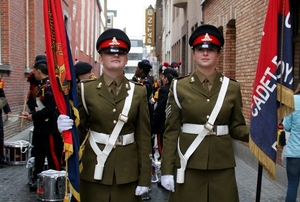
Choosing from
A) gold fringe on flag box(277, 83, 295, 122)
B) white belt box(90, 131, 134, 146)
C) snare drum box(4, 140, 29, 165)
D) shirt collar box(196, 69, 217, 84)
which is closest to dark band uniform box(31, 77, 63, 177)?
snare drum box(4, 140, 29, 165)

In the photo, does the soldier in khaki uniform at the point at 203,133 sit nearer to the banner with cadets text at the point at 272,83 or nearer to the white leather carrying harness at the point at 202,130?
the white leather carrying harness at the point at 202,130

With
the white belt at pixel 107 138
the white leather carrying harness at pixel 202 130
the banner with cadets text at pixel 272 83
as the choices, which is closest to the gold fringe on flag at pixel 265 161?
the banner with cadets text at pixel 272 83

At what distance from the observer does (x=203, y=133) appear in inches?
156

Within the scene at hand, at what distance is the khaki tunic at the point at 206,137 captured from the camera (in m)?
3.97

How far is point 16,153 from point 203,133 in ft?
22.2

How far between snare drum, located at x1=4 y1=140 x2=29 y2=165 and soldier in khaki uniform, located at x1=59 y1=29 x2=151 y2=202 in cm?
610

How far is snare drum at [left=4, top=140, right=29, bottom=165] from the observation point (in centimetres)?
982

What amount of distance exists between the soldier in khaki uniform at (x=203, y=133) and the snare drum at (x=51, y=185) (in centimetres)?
308

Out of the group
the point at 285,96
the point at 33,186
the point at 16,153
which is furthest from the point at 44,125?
the point at 285,96

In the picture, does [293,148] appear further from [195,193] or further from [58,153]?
[58,153]

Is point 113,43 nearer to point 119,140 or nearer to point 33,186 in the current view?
point 119,140

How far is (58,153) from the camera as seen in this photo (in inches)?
295

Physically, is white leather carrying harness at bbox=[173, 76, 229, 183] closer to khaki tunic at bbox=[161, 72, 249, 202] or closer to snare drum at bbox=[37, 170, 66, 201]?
khaki tunic at bbox=[161, 72, 249, 202]

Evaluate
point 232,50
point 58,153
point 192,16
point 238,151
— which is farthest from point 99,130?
point 192,16
